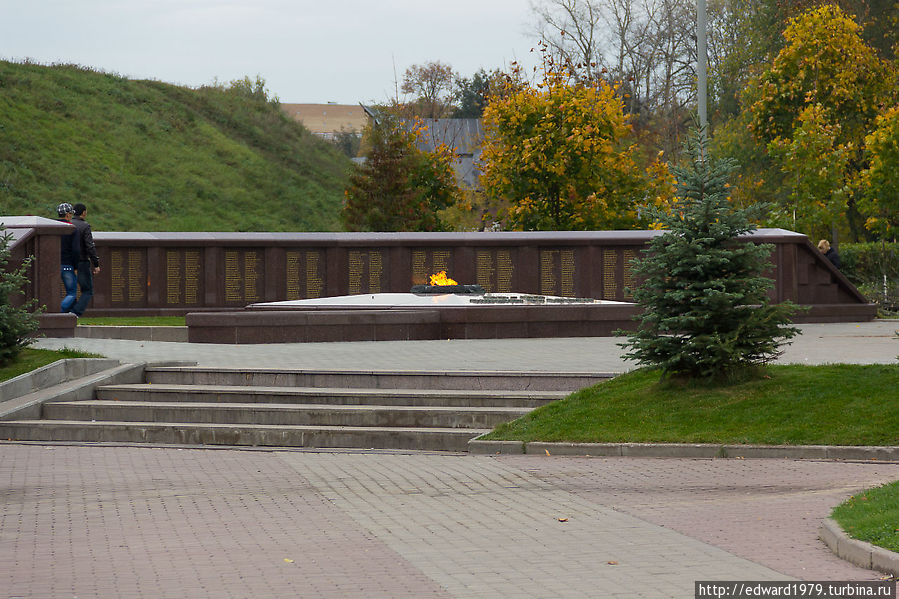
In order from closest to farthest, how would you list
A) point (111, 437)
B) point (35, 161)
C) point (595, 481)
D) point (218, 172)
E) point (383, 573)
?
1. point (383, 573)
2. point (595, 481)
3. point (111, 437)
4. point (35, 161)
5. point (218, 172)

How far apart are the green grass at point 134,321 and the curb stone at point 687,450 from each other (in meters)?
10.4

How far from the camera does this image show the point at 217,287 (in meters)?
23.8

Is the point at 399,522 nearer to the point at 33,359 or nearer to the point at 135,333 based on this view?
the point at 33,359

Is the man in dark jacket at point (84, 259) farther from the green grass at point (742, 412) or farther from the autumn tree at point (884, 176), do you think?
the autumn tree at point (884, 176)

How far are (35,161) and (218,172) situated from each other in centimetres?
915

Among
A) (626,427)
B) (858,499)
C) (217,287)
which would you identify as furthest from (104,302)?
(858,499)

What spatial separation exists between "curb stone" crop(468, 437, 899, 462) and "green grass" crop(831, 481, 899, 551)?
6.78 feet

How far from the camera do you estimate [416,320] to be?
19703mm

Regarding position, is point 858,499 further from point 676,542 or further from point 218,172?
point 218,172

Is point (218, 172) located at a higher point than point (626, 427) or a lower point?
higher

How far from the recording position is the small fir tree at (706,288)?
11859 millimetres

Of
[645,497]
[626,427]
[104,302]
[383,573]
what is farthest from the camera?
[104,302]

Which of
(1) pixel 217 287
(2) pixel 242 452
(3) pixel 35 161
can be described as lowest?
(2) pixel 242 452

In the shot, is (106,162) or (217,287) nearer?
(217,287)
